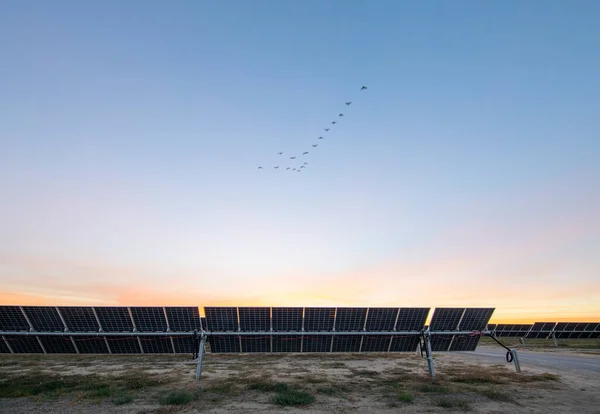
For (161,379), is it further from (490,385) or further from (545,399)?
(545,399)

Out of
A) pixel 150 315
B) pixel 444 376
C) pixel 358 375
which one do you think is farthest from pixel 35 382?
pixel 444 376

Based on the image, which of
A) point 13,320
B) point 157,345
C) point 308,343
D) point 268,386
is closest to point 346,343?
point 308,343

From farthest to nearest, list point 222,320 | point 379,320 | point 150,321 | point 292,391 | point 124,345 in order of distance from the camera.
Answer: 1. point 379,320
2. point 124,345
3. point 222,320
4. point 150,321
5. point 292,391

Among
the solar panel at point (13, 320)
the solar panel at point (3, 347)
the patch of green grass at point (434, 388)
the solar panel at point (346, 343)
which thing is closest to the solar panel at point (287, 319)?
the solar panel at point (346, 343)

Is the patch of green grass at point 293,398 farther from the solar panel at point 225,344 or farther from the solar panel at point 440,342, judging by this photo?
the solar panel at point 440,342

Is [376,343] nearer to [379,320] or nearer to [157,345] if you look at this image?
[379,320]

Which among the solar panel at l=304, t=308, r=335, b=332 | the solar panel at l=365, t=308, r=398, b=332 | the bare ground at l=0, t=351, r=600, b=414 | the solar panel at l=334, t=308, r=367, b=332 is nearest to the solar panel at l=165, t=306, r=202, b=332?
the bare ground at l=0, t=351, r=600, b=414
